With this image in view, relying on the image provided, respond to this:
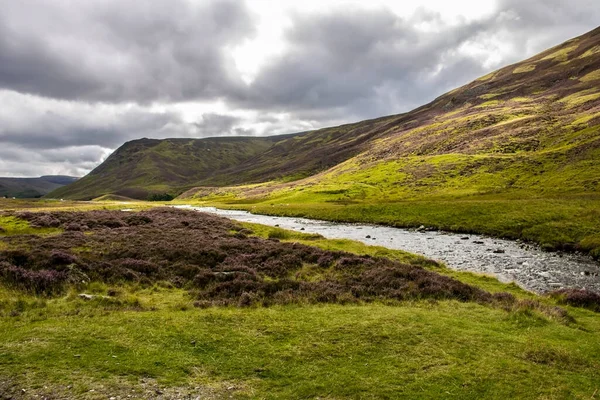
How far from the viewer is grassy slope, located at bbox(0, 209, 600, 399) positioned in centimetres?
1132

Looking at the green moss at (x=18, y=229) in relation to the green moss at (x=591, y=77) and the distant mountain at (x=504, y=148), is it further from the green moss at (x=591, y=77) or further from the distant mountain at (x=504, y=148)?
the green moss at (x=591, y=77)

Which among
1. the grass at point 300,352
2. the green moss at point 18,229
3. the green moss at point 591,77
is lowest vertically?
the grass at point 300,352

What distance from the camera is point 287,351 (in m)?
14.0

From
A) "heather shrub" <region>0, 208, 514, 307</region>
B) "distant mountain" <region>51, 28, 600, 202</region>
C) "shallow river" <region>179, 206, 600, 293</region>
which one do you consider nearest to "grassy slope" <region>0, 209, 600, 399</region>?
"heather shrub" <region>0, 208, 514, 307</region>

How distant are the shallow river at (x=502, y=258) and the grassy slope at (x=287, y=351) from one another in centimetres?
1108

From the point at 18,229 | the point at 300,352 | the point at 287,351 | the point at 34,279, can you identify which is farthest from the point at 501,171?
the point at 18,229

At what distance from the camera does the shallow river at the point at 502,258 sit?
29.7 m

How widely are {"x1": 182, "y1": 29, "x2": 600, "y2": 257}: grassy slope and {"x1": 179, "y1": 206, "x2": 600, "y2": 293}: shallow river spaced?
12.4 feet

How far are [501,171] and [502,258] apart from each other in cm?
6911

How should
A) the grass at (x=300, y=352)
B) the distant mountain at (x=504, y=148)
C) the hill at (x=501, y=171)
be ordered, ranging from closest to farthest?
the grass at (x=300, y=352)
the hill at (x=501, y=171)
the distant mountain at (x=504, y=148)

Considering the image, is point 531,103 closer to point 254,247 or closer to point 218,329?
point 254,247

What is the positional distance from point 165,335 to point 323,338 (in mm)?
6936

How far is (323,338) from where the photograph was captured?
50.1ft

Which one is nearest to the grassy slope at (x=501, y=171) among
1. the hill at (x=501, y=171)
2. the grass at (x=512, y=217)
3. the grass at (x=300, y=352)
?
the grass at (x=512, y=217)
